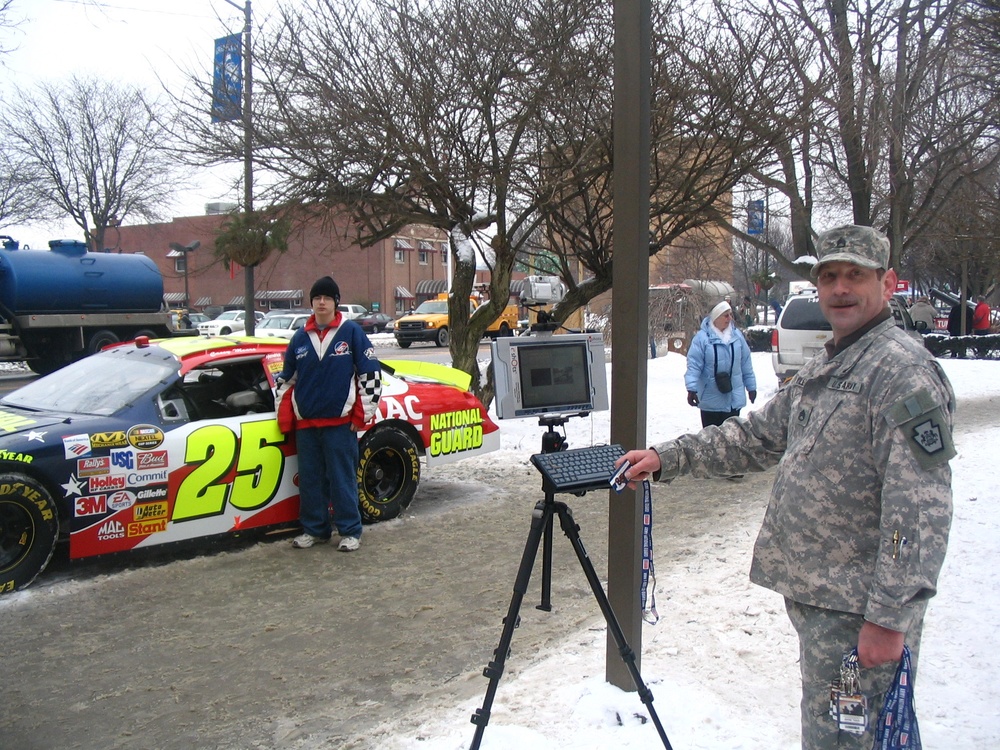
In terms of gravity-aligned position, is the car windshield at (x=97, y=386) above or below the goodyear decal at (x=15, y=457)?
above

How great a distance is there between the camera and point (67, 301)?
18.2 meters

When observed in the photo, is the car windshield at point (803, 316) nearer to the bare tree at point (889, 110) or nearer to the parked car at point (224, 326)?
the bare tree at point (889, 110)

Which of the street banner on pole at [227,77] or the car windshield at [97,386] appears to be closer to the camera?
the car windshield at [97,386]

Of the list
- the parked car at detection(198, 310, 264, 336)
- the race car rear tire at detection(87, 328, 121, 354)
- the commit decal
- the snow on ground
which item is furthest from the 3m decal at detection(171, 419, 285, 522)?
the parked car at detection(198, 310, 264, 336)

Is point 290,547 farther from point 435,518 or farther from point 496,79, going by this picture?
point 496,79

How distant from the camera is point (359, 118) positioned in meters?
8.65

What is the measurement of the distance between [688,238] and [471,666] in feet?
29.6

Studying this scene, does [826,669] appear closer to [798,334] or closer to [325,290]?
[325,290]

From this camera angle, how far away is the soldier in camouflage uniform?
6.91 feet

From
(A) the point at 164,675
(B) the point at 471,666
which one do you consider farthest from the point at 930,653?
(A) the point at 164,675

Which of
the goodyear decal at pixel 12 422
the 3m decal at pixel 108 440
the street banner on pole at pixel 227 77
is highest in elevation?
the street banner on pole at pixel 227 77

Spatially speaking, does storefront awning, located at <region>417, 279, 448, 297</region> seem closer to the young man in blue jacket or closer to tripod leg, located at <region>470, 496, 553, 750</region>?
the young man in blue jacket

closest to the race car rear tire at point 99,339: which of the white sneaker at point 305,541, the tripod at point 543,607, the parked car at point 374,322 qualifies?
the white sneaker at point 305,541

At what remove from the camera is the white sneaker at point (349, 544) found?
627 cm
